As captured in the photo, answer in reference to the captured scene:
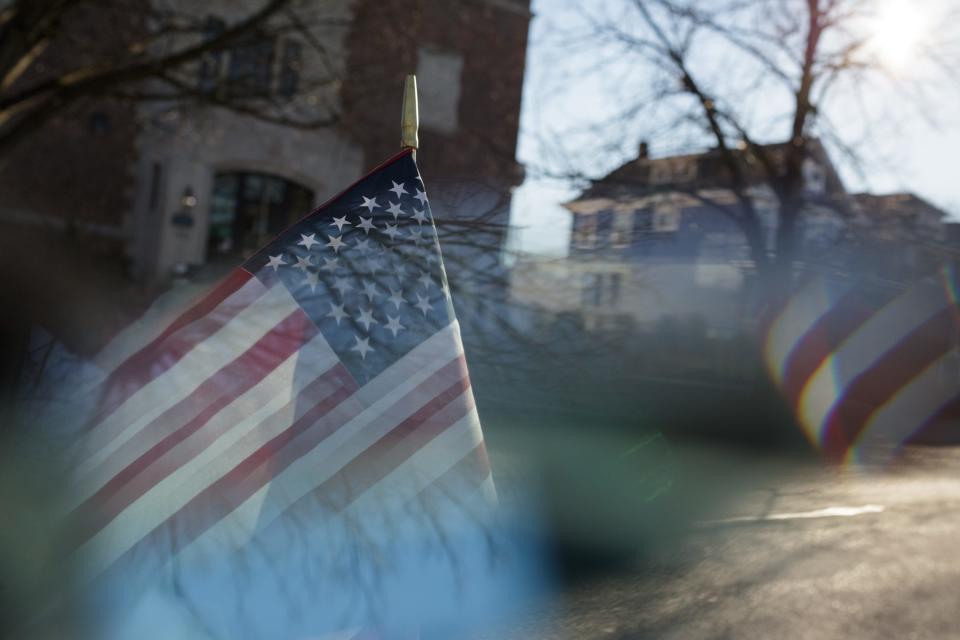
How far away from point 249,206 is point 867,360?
43.1ft

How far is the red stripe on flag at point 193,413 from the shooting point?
2.13 meters

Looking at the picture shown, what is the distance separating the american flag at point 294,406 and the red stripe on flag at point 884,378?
7673 mm

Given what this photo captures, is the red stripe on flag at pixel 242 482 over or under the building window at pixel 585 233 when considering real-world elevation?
under

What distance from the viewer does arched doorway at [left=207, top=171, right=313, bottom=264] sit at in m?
19.8

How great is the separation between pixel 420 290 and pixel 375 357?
23 centimetres

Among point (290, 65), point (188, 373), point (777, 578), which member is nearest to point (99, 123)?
point (290, 65)

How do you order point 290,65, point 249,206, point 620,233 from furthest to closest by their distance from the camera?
1. point 249,206
2. point 290,65
3. point 620,233

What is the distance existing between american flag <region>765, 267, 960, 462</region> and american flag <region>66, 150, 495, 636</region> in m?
6.78

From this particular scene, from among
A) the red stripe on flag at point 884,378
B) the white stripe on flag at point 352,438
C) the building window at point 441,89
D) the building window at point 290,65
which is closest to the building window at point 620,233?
the white stripe on flag at point 352,438

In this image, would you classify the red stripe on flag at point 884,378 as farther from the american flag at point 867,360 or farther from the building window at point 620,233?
the building window at point 620,233

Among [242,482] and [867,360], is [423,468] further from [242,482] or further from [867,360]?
[867,360]

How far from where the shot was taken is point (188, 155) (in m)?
18.0

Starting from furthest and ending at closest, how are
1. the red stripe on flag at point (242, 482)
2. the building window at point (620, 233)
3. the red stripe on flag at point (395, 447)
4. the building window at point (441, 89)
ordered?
the building window at point (441, 89) → the building window at point (620, 233) → the red stripe on flag at point (395, 447) → the red stripe on flag at point (242, 482)

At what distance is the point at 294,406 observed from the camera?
2.24 meters
